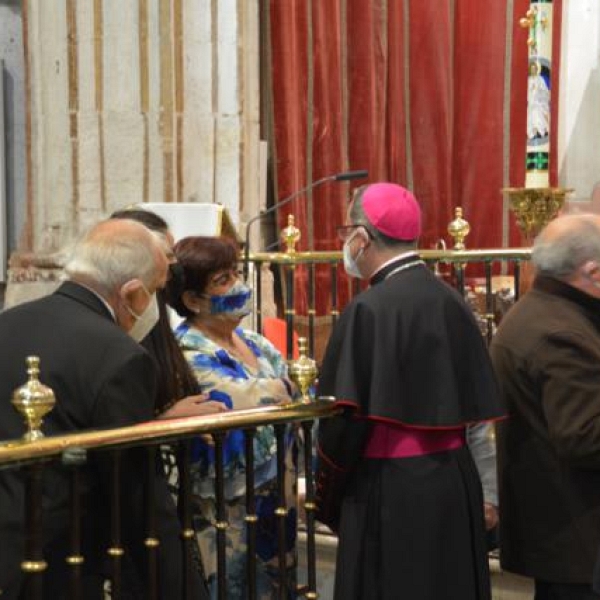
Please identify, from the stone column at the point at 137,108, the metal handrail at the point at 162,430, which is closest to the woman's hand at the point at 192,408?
the metal handrail at the point at 162,430

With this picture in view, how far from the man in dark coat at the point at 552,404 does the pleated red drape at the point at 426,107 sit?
4909 mm

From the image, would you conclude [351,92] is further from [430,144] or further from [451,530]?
[451,530]

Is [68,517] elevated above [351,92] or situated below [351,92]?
below

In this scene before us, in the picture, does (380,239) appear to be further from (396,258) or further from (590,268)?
(590,268)

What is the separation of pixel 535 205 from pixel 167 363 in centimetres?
366

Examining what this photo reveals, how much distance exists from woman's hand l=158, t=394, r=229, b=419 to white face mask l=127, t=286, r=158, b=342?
0.21 m

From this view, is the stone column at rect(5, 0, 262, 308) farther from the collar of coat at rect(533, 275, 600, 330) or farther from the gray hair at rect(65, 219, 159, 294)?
the gray hair at rect(65, 219, 159, 294)

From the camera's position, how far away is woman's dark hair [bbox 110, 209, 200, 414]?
3.80m

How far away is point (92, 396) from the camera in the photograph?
315 cm

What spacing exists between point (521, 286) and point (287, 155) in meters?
2.45

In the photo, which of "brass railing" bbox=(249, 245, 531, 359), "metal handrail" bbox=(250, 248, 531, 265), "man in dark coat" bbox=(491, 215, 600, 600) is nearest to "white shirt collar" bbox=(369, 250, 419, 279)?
"man in dark coat" bbox=(491, 215, 600, 600)

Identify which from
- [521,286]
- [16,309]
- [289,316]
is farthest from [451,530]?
[521,286]

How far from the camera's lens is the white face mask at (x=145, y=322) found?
358cm

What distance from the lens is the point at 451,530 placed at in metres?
3.99
